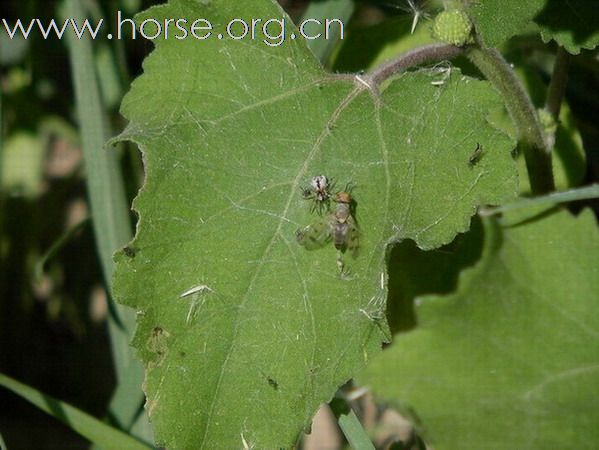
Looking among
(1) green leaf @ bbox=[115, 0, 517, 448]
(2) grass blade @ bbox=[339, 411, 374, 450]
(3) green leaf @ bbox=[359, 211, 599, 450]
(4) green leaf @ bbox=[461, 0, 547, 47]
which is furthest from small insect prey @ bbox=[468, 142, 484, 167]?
(2) grass blade @ bbox=[339, 411, 374, 450]

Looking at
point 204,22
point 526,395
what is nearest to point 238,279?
point 204,22

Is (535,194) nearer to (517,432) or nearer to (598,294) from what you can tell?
(598,294)

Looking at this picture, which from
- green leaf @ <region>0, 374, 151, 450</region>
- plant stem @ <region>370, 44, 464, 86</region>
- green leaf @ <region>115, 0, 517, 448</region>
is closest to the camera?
green leaf @ <region>115, 0, 517, 448</region>

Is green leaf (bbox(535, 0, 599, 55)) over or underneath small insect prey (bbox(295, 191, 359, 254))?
over

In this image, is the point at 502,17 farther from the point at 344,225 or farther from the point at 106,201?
the point at 106,201

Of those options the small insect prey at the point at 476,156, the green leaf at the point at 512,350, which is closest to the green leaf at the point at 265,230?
the small insect prey at the point at 476,156

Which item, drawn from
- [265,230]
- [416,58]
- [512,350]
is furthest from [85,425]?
[416,58]

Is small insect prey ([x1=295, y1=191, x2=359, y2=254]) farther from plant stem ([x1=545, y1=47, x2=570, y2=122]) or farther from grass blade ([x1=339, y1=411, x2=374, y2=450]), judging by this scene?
plant stem ([x1=545, y1=47, x2=570, y2=122])
